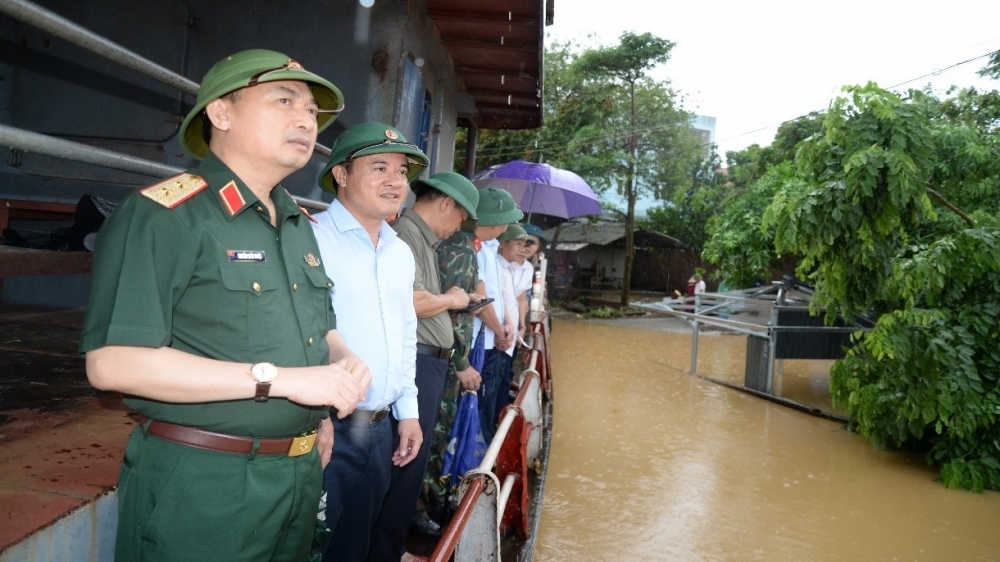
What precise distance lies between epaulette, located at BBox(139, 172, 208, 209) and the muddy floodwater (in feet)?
14.0

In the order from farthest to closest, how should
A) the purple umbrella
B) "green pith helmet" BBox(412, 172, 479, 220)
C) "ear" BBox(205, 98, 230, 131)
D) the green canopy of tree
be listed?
the green canopy of tree < the purple umbrella < "green pith helmet" BBox(412, 172, 479, 220) < "ear" BBox(205, 98, 230, 131)

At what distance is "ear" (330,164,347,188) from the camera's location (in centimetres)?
271

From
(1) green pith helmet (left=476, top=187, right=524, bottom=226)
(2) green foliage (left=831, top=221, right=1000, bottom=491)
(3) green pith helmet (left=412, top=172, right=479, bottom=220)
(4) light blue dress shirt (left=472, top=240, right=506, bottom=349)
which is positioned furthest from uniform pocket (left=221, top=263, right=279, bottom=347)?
(2) green foliage (left=831, top=221, right=1000, bottom=491)

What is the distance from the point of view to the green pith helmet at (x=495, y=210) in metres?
4.85

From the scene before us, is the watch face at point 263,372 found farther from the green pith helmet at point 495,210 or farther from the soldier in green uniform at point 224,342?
the green pith helmet at point 495,210

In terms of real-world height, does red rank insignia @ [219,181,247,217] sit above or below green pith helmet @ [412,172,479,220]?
below

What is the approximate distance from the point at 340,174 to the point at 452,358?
1424 mm

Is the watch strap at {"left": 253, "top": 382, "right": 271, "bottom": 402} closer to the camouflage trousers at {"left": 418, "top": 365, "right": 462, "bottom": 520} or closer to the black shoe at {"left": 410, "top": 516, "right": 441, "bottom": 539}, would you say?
the camouflage trousers at {"left": 418, "top": 365, "right": 462, "bottom": 520}

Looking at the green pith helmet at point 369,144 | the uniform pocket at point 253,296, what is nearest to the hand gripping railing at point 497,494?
the uniform pocket at point 253,296

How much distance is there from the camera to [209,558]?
160cm

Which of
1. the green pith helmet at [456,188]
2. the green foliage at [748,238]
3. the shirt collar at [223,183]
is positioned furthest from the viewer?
the green foliage at [748,238]

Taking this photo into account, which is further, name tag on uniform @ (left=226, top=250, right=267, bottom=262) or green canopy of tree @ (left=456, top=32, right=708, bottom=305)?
green canopy of tree @ (left=456, top=32, right=708, bottom=305)

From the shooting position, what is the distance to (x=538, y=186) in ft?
36.3

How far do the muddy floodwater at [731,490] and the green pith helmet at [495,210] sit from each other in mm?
2348
